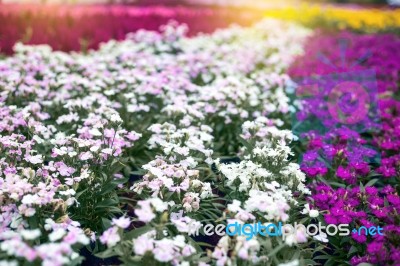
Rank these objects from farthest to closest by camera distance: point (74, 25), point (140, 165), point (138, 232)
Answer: point (74, 25) → point (140, 165) → point (138, 232)

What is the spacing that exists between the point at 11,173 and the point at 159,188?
0.87m

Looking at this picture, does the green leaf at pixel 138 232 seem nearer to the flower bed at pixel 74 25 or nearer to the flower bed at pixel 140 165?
the flower bed at pixel 140 165

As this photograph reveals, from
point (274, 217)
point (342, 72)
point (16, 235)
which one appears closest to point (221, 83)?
point (342, 72)

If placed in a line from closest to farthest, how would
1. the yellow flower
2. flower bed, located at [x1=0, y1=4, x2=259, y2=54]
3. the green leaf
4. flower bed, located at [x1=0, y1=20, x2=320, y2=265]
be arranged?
flower bed, located at [x1=0, y1=20, x2=320, y2=265] → the green leaf → flower bed, located at [x1=0, y1=4, x2=259, y2=54] → the yellow flower

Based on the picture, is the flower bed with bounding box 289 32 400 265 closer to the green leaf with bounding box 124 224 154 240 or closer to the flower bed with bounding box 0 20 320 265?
the flower bed with bounding box 0 20 320 265

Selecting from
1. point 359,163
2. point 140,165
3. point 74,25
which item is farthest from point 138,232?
point 74,25

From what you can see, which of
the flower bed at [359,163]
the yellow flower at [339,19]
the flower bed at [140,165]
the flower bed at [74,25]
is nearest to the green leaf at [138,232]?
the flower bed at [140,165]

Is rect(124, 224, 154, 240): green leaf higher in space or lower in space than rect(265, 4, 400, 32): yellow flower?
lower

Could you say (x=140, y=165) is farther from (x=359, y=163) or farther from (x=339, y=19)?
(x=339, y=19)

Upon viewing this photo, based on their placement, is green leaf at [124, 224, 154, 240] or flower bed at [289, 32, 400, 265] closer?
green leaf at [124, 224, 154, 240]

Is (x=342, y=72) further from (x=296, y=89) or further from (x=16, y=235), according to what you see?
(x=16, y=235)

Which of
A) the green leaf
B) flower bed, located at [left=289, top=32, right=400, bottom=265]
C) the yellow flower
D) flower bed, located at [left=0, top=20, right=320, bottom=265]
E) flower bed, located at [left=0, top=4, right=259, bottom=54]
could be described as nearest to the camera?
flower bed, located at [left=0, top=20, right=320, bottom=265]

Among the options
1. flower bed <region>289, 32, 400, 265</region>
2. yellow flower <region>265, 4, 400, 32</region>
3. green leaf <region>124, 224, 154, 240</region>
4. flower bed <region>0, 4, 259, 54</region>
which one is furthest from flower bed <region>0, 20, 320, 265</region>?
yellow flower <region>265, 4, 400, 32</region>

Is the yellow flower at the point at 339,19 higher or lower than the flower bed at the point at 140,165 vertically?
higher
